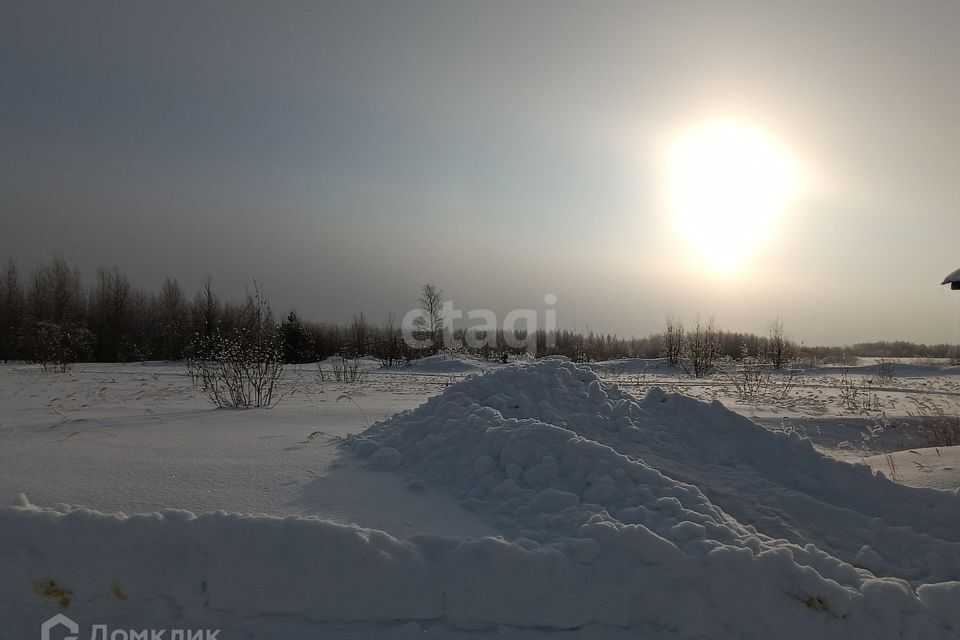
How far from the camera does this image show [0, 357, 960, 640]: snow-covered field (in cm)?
226

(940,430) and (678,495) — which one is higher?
(678,495)

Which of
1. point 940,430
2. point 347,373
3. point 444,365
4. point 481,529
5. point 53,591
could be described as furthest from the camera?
point 444,365

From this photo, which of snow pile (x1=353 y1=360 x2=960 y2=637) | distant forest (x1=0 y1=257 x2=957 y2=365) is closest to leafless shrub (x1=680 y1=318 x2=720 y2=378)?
distant forest (x1=0 y1=257 x2=957 y2=365)

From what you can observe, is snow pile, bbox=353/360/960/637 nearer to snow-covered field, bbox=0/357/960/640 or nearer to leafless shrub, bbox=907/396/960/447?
snow-covered field, bbox=0/357/960/640

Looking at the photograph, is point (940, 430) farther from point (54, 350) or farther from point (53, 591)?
point (54, 350)

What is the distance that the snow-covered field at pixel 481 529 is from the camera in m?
2.26

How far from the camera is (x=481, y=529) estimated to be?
2.82 m

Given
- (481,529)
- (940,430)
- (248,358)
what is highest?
(248,358)

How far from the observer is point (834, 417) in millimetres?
8844

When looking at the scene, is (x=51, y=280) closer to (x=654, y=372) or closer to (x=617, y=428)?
(x=654, y=372)

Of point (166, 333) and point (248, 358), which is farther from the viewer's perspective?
point (166, 333)

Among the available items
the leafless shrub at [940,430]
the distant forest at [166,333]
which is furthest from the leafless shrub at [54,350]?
the leafless shrub at [940,430]

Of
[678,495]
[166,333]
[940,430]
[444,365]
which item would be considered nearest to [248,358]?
[678,495]

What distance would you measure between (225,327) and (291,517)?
36.1m
